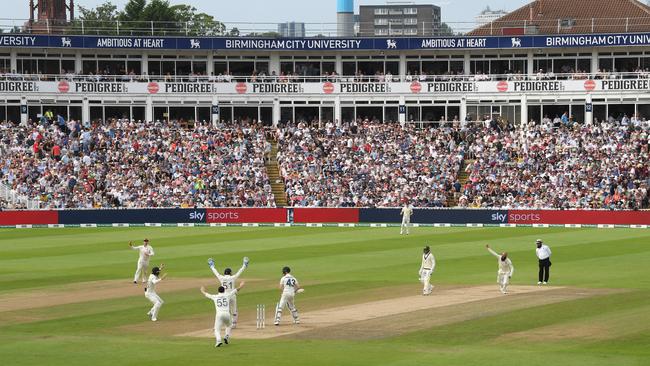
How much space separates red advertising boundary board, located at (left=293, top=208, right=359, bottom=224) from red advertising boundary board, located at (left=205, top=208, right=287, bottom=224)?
84 cm

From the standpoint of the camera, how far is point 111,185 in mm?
67562

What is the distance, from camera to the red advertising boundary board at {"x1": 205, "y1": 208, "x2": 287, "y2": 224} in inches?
2601

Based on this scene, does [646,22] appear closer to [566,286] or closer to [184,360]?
[566,286]

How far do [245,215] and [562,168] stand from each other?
18.3m

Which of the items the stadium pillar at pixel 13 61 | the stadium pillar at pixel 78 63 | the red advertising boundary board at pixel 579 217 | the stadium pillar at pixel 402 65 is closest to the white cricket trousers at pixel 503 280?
the red advertising boundary board at pixel 579 217

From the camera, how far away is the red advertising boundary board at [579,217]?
61.7 metres

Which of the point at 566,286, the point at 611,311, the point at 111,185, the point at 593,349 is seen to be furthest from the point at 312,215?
the point at 593,349

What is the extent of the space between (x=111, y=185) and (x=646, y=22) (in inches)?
2062

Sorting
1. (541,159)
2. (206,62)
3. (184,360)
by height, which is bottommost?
(184,360)

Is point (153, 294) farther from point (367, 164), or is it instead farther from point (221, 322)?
point (367, 164)

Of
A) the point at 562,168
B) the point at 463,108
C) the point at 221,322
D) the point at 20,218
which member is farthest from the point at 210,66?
the point at 221,322

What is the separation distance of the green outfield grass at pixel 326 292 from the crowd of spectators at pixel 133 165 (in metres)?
4.38

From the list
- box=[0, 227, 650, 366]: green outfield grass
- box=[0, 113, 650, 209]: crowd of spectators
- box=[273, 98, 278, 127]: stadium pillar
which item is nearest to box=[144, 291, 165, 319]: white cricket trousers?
box=[0, 227, 650, 366]: green outfield grass

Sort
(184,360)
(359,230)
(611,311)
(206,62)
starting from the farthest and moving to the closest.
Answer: (206,62) → (359,230) → (611,311) → (184,360)
